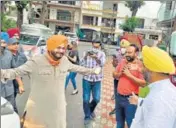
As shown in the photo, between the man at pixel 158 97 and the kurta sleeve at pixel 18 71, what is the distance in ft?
3.97

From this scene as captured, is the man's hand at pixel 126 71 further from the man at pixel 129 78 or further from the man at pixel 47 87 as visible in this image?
the man at pixel 47 87

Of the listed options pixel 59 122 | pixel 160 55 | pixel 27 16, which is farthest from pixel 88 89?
pixel 27 16

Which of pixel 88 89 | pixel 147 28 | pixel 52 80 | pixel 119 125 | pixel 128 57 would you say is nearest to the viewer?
pixel 52 80

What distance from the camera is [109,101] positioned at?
655 cm

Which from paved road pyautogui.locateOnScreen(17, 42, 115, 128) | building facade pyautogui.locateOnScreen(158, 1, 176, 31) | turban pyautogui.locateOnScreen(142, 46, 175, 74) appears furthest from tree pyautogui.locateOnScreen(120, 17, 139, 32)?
turban pyautogui.locateOnScreen(142, 46, 175, 74)

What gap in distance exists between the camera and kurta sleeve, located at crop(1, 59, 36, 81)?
284cm

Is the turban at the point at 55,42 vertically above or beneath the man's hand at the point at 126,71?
above

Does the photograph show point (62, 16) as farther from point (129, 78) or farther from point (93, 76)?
point (129, 78)

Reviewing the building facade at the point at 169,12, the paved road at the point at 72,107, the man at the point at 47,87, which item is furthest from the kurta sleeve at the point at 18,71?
the building facade at the point at 169,12

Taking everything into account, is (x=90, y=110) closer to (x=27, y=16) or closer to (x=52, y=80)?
(x=52, y=80)

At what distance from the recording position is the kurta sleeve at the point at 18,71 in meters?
2.84

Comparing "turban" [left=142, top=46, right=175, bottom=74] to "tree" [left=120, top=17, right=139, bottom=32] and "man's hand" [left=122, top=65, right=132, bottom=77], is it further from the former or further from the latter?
"tree" [left=120, top=17, right=139, bottom=32]

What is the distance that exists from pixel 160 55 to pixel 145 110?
1.15 feet

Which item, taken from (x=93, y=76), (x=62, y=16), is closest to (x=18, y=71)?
(x=93, y=76)
